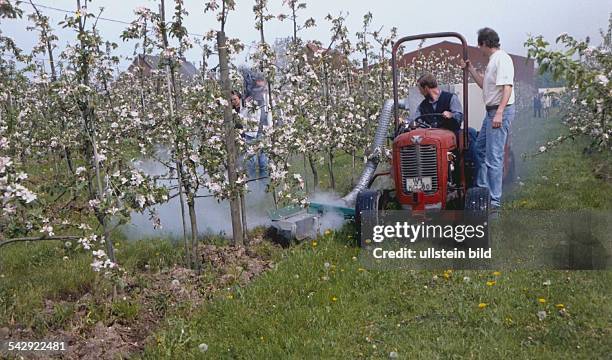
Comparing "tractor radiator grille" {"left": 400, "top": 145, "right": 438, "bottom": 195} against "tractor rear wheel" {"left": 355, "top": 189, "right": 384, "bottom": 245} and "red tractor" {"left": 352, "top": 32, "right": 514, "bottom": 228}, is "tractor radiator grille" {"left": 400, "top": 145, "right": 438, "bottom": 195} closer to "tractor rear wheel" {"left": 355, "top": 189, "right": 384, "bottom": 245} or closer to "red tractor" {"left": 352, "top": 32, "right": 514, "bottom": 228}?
"red tractor" {"left": 352, "top": 32, "right": 514, "bottom": 228}

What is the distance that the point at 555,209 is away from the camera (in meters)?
6.88

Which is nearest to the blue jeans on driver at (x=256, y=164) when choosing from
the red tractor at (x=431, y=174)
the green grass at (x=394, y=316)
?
the red tractor at (x=431, y=174)

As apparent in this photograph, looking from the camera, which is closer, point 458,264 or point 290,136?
point 458,264

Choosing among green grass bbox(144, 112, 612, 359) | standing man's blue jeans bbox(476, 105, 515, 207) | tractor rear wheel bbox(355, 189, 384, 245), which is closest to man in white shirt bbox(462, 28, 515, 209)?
standing man's blue jeans bbox(476, 105, 515, 207)

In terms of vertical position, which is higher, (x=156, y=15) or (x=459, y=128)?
(x=156, y=15)

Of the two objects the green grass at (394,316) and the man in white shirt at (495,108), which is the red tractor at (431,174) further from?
the green grass at (394,316)

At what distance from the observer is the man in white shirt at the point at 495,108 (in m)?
6.17

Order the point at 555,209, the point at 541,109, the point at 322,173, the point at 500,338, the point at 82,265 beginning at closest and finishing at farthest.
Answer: the point at 500,338 → the point at 82,265 → the point at 555,209 → the point at 322,173 → the point at 541,109

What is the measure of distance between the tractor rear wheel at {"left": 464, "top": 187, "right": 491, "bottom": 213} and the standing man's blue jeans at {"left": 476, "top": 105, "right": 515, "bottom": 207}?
0.66 m

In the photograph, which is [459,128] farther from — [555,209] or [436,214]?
[555,209]

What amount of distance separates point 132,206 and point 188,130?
3.93 feet

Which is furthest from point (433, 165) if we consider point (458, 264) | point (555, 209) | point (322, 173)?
point (322, 173)

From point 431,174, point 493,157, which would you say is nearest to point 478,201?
point 431,174

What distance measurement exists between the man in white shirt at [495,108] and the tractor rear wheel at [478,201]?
619 millimetres
